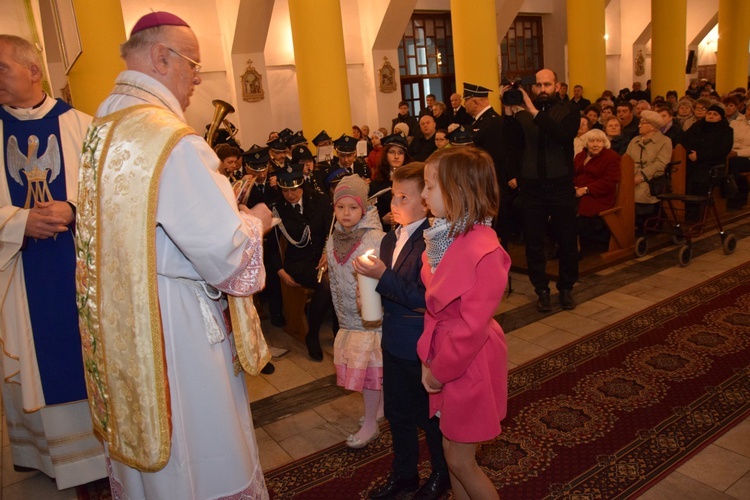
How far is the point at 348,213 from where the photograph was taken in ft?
10.4

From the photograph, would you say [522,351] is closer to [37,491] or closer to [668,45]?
[37,491]

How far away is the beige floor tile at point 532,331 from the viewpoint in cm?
441

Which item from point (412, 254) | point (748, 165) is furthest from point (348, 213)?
point (748, 165)

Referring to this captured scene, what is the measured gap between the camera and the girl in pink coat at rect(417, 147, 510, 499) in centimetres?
187

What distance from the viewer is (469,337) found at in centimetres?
185

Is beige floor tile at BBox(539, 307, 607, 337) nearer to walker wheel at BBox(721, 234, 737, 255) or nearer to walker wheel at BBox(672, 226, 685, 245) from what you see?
walker wheel at BBox(721, 234, 737, 255)

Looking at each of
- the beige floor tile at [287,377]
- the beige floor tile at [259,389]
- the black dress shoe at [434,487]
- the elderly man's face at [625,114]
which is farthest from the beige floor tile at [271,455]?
the elderly man's face at [625,114]

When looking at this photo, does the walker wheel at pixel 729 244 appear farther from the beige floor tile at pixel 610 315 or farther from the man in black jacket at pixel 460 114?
the man in black jacket at pixel 460 114

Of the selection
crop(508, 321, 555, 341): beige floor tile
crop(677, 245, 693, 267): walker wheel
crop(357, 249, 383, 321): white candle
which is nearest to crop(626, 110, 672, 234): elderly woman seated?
crop(677, 245, 693, 267): walker wheel

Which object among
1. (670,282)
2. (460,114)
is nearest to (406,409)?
(670,282)

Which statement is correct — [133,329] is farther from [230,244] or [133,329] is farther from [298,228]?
[298,228]

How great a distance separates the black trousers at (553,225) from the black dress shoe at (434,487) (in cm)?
266

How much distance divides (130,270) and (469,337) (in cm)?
109

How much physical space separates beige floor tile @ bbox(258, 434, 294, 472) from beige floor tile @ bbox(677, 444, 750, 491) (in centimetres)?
195
